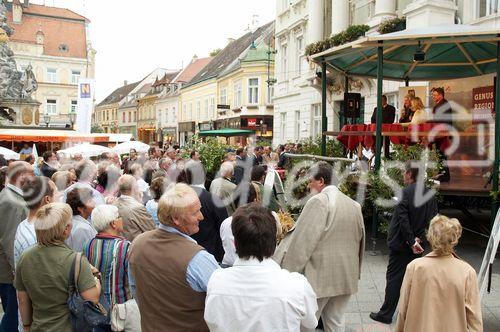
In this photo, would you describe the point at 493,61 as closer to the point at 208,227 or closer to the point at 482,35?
the point at 482,35

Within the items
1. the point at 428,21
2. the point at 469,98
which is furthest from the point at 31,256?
the point at 428,21

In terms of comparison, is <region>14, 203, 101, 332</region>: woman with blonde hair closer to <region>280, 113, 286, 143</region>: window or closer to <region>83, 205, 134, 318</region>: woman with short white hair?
<region>83, 205, 134, 318</region>: woman with short white hair

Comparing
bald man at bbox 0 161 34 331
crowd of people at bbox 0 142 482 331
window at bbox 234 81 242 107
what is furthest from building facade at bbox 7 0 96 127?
crowd of people at bbox 0 142 482 331

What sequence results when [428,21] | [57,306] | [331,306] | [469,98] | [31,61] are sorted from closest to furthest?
[57,306] < [331,306] < [469,98] < [428,21] < [31,61]

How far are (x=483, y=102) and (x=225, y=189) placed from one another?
30.2 ft

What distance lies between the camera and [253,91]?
143 feet

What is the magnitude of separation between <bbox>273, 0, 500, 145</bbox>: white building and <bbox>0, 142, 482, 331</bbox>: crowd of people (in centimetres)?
1140

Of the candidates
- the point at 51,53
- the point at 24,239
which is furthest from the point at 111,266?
the point at 51,53

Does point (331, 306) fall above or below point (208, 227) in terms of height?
below

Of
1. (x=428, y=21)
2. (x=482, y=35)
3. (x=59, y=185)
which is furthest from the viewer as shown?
(x=428, y=21)

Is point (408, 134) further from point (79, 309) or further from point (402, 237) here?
point (79, 309)

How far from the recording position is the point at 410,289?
3.93 m

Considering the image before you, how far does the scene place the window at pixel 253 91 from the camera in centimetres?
4332

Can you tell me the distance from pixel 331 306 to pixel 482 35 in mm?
6234
